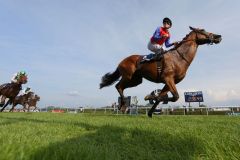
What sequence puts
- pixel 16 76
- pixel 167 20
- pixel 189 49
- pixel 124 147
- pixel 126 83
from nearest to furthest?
1. pixel 124 147
2. pixel 189 49
3. pixel 167 20
4. pixel 126 83
5. pixel 16 76

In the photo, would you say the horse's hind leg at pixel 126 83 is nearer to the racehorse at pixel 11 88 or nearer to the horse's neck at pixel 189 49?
the horse's neck at pixel 189 49

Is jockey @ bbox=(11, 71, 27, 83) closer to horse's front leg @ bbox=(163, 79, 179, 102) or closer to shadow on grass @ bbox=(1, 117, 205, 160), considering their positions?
horse's front leg @ bbox=(163, 79, 179, 102)

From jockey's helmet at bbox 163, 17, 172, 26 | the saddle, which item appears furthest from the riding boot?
the saddle

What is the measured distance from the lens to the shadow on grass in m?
2.68

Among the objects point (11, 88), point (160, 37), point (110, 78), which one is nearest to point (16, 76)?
point (11, 88)

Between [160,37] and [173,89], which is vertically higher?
[160,37]

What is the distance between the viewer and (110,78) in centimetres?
1216

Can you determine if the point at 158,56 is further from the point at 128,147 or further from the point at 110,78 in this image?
the point at 128,147

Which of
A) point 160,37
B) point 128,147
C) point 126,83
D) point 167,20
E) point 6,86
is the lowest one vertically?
point 128,147

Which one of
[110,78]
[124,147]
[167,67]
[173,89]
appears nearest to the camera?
[124,147]

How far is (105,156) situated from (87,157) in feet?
0.99

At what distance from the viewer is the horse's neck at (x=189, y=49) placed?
9.98 meters

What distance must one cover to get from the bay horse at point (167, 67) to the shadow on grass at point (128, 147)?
469cm

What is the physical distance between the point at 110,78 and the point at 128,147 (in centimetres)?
822
